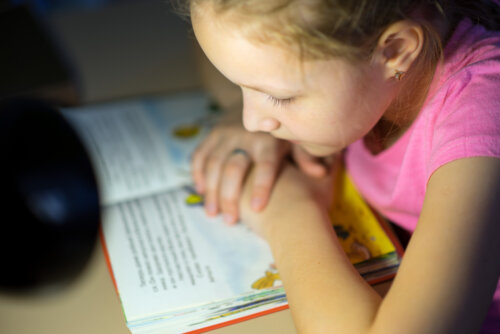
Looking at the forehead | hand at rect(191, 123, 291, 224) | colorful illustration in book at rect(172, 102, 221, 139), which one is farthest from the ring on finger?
the forehead

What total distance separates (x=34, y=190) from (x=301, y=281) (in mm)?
269

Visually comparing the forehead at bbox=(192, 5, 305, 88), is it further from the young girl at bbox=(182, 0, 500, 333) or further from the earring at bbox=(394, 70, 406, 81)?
the earring at bbox=(394, 70, 406, 81)

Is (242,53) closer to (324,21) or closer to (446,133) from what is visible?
(324,21)

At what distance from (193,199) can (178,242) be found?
3.4 inches

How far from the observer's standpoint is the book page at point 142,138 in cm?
73

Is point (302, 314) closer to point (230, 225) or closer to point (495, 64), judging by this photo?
point (230, 225)

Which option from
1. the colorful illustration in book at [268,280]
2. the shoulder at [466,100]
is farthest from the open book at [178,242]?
the shoulder at [466,100]

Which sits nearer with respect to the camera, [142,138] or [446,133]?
[446,133]

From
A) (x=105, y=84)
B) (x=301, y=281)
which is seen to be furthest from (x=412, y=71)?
(x=105, y=84)

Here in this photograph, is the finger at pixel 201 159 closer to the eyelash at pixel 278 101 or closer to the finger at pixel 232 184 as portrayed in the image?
the finger at pixel 232 184

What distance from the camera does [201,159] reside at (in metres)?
0.73

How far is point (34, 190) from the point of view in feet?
1.44

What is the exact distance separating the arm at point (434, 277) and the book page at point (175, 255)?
3.0 inches

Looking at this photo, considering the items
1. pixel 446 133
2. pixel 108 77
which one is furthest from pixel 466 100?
pixel 108 77
